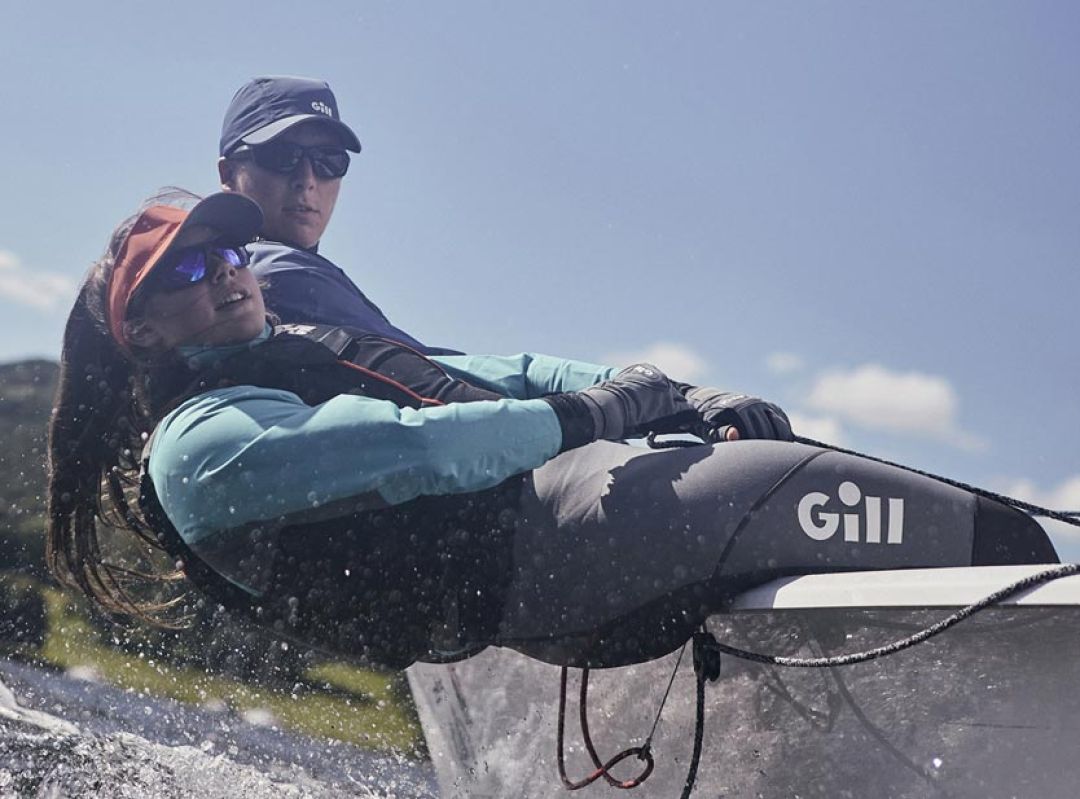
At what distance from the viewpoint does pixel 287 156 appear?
274 cm

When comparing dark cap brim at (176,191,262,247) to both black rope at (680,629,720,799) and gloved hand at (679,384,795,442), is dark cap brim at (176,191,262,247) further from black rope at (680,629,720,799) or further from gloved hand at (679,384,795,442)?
black rope at (680,629,720,799)

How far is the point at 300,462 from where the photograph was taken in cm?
185

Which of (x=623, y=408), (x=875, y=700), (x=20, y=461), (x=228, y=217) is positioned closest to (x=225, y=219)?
(x=228, y=217)

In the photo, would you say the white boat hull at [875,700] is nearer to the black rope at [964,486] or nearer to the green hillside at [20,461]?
the black rope at [964,486]

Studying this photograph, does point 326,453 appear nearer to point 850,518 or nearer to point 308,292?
point 308,292

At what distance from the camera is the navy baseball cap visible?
2723mm

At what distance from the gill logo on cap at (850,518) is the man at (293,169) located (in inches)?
41.9

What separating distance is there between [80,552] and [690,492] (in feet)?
4.82

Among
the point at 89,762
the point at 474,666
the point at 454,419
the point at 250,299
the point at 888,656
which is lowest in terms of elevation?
the point at 89,762

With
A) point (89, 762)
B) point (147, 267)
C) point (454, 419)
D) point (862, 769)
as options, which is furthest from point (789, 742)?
point (89, 762)

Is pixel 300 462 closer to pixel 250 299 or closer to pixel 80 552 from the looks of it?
pixel 250 299

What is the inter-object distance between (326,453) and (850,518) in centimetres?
97

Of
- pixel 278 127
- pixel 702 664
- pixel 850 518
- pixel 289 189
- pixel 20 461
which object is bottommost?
pixel 20 461

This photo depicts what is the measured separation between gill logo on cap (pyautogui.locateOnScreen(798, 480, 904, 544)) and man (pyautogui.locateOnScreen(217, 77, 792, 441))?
1065mm
